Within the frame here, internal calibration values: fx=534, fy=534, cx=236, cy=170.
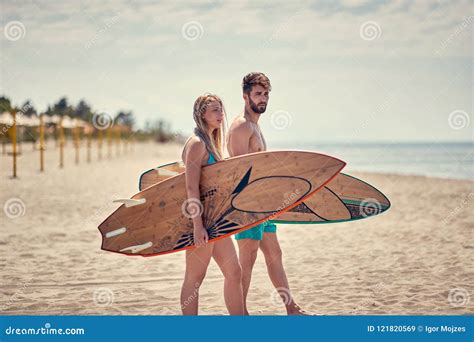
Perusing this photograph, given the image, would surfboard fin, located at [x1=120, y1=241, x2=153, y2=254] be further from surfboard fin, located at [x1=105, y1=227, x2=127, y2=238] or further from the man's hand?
the man's hand

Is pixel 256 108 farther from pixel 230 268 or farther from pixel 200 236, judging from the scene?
pixel 230 268

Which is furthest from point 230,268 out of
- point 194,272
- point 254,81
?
point 254,81

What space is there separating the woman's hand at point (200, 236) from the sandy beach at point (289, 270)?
121cm

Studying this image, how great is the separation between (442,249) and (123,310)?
4397 mm

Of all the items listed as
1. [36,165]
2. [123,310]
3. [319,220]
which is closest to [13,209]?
A: [123,310]

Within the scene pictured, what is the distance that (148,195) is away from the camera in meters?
3.92

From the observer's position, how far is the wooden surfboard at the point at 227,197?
11.9ft

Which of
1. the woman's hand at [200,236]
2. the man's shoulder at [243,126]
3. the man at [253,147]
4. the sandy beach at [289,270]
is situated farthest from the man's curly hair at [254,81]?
the sandy beach at [289,270]

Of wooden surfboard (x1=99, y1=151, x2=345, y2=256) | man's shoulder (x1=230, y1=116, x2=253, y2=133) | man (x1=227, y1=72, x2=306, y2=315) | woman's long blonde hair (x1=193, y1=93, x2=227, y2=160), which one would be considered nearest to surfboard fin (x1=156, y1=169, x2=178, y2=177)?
wooden surfboard (x1=99, y1=151, x2=345, y2=256)

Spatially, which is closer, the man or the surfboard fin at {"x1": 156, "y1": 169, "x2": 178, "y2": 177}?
the man

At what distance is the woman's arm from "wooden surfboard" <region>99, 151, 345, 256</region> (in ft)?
0.47

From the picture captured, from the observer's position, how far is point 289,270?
597 cm

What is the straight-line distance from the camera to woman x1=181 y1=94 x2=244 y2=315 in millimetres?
3395

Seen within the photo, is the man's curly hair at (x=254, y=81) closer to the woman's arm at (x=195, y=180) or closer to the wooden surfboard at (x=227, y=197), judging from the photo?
the wooden surfboard at (x=227, y=197)
